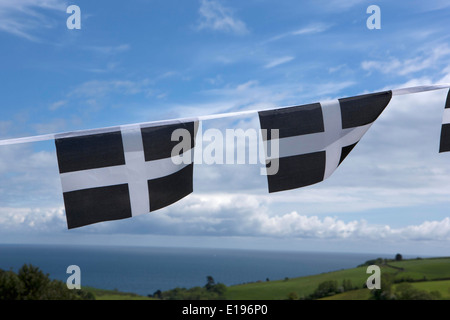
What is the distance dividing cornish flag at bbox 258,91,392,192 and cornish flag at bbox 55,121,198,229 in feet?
3.22

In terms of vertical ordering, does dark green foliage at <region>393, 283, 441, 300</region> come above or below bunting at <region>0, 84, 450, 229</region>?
below

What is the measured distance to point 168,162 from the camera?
449cm

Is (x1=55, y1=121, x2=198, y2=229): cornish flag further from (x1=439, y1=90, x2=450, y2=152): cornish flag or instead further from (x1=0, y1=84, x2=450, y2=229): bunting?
(x1=439, y1=90, x2=450, y2=152): cornish flag

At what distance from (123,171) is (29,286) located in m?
14.9

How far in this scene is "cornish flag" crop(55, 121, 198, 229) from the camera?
4.29 meters

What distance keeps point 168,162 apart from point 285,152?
133 centimetres

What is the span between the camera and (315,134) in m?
4.84

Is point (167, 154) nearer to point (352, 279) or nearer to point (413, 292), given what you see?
point (352, 279)

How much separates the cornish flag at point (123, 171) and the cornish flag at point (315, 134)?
3.22 feet

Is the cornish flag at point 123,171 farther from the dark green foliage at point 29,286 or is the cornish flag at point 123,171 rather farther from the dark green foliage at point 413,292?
the dark green foliage at point 413,292

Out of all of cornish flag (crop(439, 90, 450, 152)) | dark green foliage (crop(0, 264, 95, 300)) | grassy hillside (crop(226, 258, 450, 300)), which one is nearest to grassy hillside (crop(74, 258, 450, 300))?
grassy hillside (crop(226, 258, 450, 300))

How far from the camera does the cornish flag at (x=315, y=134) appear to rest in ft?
15.5
